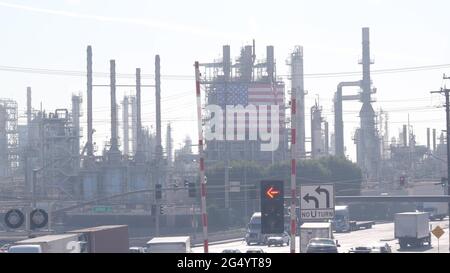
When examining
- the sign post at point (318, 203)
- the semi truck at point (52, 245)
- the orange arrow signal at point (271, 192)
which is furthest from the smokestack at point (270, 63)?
the orange arrow signal at point (271, 192)

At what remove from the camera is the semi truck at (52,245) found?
37000 mm

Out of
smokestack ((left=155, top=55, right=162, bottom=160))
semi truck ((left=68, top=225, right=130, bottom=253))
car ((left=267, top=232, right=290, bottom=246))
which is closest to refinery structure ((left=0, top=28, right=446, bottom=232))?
smokestack ((left=155, top=55, right=162, bottom=160))

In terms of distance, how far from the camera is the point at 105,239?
149 ft

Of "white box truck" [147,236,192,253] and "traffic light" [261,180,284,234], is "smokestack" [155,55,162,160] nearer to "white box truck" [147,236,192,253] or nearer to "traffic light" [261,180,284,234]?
"white box truck" [147,236,192,253]

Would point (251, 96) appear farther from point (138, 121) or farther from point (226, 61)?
point (138, 121)

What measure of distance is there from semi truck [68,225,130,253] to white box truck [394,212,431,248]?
99.6 ft

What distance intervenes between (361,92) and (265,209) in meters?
118

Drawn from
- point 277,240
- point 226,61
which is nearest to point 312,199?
point 277,240

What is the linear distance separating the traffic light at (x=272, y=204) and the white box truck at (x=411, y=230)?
153 feet

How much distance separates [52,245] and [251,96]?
8584 cm

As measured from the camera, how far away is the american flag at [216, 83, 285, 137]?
123875 mm

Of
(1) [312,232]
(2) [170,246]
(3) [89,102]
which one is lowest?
(1) [312,232]

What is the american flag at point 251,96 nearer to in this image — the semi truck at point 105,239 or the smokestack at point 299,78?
the smokestack at point 299,78

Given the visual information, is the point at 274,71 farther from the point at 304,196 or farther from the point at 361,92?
the point at 304,196
